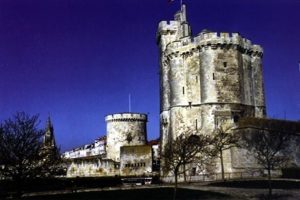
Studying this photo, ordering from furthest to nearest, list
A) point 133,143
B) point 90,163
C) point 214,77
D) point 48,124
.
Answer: point 48,124 < point 133,143 < point 90,163 < point 214,77

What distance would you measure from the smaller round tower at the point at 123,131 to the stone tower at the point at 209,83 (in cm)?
1312

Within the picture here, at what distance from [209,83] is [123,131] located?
78.6ft

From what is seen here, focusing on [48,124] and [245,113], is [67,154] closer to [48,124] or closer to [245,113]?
[48,124]

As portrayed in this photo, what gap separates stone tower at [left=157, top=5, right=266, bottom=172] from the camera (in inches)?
2020

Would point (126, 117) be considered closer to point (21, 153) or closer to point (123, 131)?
point (123, 131)

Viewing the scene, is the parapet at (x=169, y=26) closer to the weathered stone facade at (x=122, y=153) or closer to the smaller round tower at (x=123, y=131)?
the weathered stone facade at (x=122, y=153)

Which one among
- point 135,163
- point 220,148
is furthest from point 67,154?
point 220,148

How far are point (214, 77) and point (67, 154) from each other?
63.5 metres

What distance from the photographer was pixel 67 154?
351 ft

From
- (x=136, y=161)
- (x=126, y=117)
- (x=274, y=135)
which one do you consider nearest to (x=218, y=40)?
(x=274, y=135)

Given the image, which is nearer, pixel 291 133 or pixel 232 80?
pixel 291 133

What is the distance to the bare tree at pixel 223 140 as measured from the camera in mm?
46041

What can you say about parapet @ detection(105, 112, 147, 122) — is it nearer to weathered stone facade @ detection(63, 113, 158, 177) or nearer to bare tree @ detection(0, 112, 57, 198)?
weathered stone facade @ detection(63, 113, 158, 177)

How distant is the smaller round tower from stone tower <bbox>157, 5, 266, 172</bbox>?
13.1 meters
